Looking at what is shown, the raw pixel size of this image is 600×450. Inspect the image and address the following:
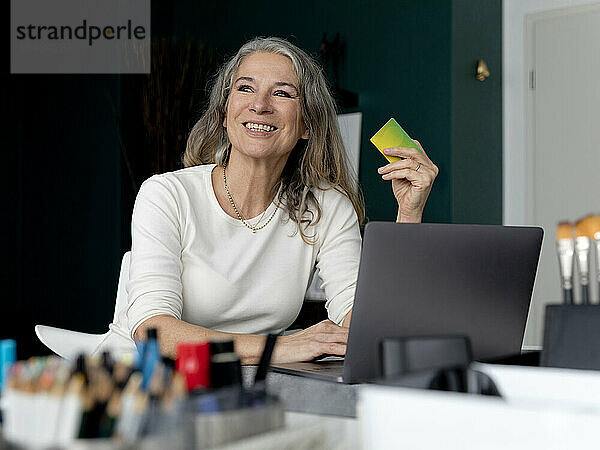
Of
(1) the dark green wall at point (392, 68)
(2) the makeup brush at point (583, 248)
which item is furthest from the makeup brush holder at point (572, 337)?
(1) the dark green wall at point (392, 68)

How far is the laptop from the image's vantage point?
939 mm

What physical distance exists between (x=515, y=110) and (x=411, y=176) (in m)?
2.12

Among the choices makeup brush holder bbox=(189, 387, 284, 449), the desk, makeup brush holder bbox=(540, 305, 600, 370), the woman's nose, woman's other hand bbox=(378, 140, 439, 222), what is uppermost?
the woman's nose

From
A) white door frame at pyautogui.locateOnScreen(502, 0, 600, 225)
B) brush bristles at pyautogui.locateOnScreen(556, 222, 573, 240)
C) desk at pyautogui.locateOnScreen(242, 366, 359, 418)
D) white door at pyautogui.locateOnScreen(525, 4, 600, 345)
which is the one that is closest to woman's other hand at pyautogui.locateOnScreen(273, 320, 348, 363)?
desk at pyautogui.locateOnScreen(242, 366, 359, 418)

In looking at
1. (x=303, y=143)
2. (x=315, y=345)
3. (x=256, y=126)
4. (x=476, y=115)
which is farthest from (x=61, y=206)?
(x=315, y=345)

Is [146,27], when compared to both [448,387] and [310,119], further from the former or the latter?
[448,387]

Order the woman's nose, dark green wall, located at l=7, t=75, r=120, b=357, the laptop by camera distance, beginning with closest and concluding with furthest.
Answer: the laptop
the woman's nose
dark green wall, located at l=7, t=75, r=120, b=357

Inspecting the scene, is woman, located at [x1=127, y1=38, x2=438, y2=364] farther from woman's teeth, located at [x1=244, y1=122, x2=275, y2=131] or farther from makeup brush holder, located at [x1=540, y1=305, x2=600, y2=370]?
makeup brush holder, located at [x1=540, y1=305, x2=600, y2=370]

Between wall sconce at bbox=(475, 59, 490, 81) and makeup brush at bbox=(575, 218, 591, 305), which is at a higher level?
wall sconce at bbox=(475, 59, 490, 81)

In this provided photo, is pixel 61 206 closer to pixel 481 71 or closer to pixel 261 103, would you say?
pixel 481 71

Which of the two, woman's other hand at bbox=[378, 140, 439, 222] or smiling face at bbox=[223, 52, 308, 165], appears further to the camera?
smiling face at bbox=[223, 52, 308, 165]

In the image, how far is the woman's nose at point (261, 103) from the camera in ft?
5.47

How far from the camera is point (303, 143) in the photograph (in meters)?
1.87

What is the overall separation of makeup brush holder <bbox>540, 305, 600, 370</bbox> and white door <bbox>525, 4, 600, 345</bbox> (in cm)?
269
